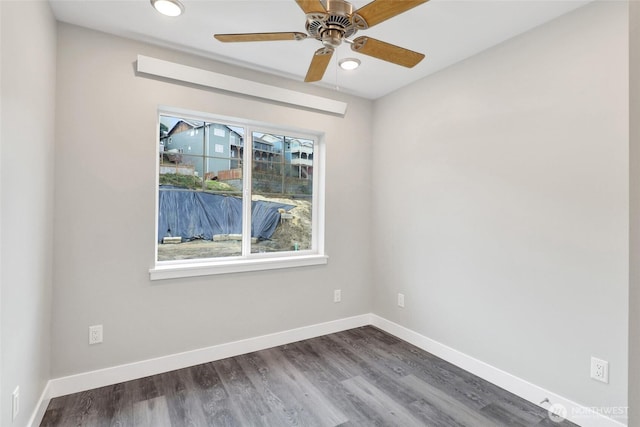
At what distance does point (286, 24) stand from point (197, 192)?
152 cm

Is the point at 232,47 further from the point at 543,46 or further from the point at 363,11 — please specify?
the point at 543,46

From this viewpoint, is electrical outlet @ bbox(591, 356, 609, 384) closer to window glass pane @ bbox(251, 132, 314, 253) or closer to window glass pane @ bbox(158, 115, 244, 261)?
window glass pane @ bbox(251, 132, 314, 253)

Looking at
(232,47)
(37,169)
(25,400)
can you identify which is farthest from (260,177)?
(25,400)

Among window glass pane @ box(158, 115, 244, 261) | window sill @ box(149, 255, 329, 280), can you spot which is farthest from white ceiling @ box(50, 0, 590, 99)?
window sill @ box(149, 255, 329, 280)

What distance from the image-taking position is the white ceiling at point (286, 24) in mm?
1925

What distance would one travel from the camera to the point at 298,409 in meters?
2.03

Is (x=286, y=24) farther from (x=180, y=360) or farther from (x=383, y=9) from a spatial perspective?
(x=180, y=360)

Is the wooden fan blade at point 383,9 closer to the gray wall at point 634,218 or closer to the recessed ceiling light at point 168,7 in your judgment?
the gray wall at point 634,218

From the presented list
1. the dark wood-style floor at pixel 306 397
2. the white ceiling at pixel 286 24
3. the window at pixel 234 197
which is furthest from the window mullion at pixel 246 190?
the dark wood-style floor at pixel 306 397

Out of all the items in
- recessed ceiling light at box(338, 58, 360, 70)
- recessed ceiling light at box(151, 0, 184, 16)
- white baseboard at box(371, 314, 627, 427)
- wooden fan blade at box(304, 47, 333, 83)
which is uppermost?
recessed ceiling light at box(151, 0, 184, 16)

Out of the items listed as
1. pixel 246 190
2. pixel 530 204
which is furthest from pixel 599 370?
pixel 246 190

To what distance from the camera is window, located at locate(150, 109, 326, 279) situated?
2627 mm

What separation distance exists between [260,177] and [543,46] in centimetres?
240

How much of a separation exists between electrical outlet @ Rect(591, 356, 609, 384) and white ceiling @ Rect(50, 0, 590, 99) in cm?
212
